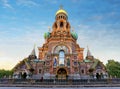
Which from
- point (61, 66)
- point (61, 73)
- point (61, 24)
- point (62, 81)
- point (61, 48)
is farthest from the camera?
point (61, 24)

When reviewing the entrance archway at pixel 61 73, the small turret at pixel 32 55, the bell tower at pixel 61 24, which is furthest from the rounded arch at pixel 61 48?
the small turret at pixel 32 55

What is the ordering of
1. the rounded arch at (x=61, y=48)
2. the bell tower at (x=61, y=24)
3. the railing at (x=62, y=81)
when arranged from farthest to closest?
the bell tower at (x=61, y=24) → the rounded arch at (x=61, y=48) → the railing at (x=62, y=81)

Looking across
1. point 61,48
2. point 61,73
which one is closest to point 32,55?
point 61,48

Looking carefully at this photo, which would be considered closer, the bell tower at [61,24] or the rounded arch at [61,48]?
the rounded arch at [61,48]

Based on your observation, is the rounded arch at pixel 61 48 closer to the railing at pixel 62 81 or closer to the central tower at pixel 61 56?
the central tower at pixel 61 56

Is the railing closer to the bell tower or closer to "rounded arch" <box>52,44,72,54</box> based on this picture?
"rounded arch" <box>52,44,72,54</box>

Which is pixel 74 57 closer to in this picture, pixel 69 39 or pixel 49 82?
pixel 69 39

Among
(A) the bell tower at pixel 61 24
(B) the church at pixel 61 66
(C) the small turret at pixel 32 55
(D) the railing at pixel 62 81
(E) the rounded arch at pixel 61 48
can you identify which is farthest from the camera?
(C) the small turret at pixel 32 55

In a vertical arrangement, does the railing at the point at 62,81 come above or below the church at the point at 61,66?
below

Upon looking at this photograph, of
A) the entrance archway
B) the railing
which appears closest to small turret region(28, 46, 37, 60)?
the entrance archway

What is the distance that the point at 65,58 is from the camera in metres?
34.7

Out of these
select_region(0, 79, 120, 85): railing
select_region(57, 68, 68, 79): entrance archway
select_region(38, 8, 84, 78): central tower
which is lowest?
select_region(0, 79, 120, 85): railing

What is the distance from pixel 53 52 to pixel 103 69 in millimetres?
13458

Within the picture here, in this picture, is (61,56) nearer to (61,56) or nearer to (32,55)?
(61,56)
